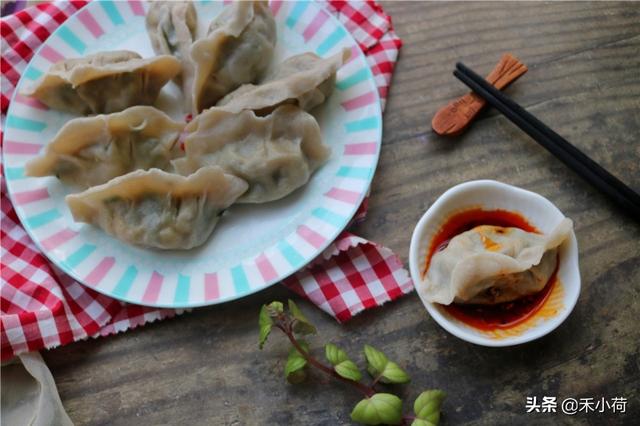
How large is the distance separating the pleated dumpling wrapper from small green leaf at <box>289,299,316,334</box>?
0.31 metres

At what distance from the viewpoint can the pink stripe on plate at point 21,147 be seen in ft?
6.37

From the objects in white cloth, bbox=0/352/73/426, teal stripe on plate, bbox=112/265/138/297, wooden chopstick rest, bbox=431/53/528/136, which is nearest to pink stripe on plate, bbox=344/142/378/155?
wooden chopstick rest, bbox=431/53/528/136

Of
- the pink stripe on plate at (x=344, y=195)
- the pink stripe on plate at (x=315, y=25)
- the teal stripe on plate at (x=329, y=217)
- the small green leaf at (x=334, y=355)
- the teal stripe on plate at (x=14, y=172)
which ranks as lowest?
the small green leaf at (x=334, y=355)

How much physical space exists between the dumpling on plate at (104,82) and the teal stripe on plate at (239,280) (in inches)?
25.9

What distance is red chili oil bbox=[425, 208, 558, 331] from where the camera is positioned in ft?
5.60

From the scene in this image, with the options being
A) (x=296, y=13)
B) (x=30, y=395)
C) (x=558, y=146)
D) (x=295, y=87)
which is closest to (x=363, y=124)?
(x=295, y=87)

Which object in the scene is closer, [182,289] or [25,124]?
[182,289]

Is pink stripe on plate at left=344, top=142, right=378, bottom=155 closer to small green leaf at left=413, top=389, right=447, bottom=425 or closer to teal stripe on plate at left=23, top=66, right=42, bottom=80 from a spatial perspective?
small green leaf at left=413, top=389, right=447, bottom=425

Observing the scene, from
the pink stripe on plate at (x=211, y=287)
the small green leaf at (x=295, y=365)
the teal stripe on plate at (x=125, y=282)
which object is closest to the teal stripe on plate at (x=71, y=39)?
the teal stripe on plate at (x=125, y=282)

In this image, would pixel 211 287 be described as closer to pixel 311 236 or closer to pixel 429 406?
pixel 311 236

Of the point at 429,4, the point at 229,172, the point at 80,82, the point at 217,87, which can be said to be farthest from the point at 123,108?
the point at 429,4

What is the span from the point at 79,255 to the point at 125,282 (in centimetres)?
17

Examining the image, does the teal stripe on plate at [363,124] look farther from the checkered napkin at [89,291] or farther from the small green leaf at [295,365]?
the small green leaf at [295,365]

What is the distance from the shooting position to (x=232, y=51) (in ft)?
6.62
